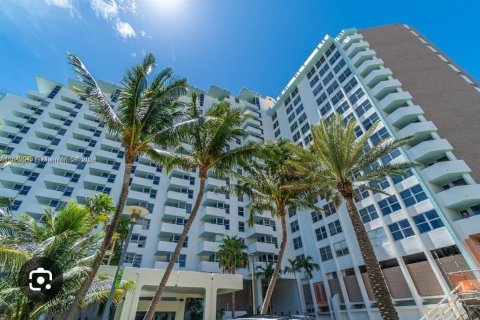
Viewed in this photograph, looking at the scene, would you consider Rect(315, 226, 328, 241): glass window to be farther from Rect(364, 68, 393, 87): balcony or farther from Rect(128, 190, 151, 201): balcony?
Rect(128, 190, 151, 201): balcony

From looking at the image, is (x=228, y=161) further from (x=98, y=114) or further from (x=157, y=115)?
(x=98, y=114)

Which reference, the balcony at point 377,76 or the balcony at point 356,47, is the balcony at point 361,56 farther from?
the balcony at point 377,76

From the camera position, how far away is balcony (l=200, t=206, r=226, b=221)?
133 ft

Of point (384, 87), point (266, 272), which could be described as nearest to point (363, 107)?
point (384, 87)

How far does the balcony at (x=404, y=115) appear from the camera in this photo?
105 feet

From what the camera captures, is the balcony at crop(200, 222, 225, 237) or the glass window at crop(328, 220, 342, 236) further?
the balcony at crop(200, 222, 225, 237)

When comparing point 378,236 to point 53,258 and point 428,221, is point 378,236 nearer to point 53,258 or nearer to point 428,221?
point 428,221

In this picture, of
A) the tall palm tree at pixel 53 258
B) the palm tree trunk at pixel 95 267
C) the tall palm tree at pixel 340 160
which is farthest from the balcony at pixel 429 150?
the tall palm tree at pixel 53 258

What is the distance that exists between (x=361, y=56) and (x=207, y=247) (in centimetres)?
3881

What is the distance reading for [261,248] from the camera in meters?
37.8

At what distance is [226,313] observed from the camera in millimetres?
34562

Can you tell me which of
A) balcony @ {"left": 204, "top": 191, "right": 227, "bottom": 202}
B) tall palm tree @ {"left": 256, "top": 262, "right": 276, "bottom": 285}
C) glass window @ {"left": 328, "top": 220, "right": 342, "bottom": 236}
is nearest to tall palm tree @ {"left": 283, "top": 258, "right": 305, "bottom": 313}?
tall palm tree @ {"left": 256, "top": 262, "right": 276, "bottom": 285}

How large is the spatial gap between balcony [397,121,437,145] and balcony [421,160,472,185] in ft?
14.5

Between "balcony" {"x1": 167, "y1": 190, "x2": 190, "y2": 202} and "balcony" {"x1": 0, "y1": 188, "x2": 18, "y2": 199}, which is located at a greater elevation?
"balcony" {"x1": 167, "y1": 190, "x2": 190, "y2": 202}
